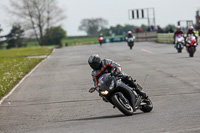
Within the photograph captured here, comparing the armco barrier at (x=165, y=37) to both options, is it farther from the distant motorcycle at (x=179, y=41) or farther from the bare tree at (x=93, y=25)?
the bare tree at (x=93, y=25)

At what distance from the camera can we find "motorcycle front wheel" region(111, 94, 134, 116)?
372 inches

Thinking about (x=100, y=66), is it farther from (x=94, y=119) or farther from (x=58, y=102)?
(x=58, y=102)

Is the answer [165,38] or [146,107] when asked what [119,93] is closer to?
[146,107]

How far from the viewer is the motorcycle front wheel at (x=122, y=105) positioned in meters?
Result: 9.44

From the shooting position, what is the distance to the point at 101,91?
954 centimetres

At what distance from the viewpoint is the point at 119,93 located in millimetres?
9578

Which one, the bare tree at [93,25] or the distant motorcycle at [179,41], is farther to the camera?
the bare tree at [93,25]

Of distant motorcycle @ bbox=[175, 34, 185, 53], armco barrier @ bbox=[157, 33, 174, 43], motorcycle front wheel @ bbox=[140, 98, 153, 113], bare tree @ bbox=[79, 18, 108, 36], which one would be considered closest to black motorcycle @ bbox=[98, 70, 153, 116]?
motorcycle front wheel @ bbox=[140, 98, 153, 113]

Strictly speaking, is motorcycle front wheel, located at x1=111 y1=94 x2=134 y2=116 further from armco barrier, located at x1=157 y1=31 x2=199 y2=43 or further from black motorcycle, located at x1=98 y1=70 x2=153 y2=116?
armco barrier, located at x1=157 y1=31 x2=199 y2=43

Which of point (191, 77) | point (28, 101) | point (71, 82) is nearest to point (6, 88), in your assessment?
point (71, 82)

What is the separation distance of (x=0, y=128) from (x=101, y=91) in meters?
2.15

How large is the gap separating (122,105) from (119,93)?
0.80ft

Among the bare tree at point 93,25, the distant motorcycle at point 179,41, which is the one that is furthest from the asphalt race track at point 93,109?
the bare tree at point 93,25

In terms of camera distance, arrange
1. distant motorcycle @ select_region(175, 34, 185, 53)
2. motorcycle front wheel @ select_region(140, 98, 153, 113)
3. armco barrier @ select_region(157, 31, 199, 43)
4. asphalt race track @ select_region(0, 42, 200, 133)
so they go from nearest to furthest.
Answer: asphalt race track @ select_region(0, 42, 200, 133) → motorcycle front wheel @ select_region(140, 98, 153, 113) → distant motorcycle @ select_region(175, 34, 185, 53) → armco barrier @ select_region(157, 31, 199, 43)
